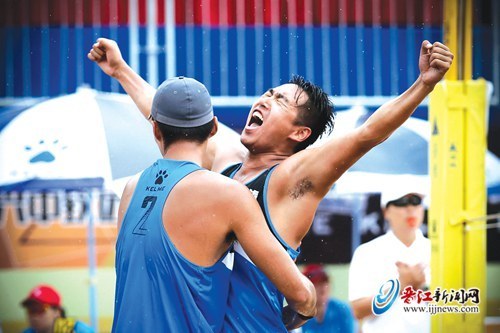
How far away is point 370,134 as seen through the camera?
9.37ft

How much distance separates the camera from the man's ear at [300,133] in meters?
3.19

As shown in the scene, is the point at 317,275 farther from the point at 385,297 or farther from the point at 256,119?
the point at 256,119

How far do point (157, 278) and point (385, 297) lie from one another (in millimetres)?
2625

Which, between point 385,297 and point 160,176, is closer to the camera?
point 160,176

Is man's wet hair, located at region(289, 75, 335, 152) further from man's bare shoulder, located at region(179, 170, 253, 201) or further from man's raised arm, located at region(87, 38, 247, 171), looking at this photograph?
man's bare shoulder, located at region(179, 170, 253, 201)

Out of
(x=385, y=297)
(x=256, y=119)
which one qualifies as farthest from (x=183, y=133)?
(x=385, y=297)

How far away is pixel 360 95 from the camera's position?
5570 millimetres

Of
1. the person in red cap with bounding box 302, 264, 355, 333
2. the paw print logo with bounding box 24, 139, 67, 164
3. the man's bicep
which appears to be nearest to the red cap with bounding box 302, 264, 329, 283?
the person in red cap with bounding box 302, 264, 355, 333

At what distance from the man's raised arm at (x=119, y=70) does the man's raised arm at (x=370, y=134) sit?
851mm

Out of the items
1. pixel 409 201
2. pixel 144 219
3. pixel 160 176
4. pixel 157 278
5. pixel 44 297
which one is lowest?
pixel 44 297

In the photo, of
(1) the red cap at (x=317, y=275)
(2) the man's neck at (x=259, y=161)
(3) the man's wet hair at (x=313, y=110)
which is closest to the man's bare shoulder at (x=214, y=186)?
(2) the man's neck at (x=259, y=161)

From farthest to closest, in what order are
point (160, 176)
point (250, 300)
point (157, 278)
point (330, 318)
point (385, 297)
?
1. point (330, 318)
2. point (385, 297)
3. point (250, 300)
4. point (160, 176)
5. point (157, 278)

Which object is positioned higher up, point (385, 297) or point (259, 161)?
point (259, 161)

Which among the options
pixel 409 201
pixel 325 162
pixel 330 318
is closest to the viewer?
pixel 325 162
